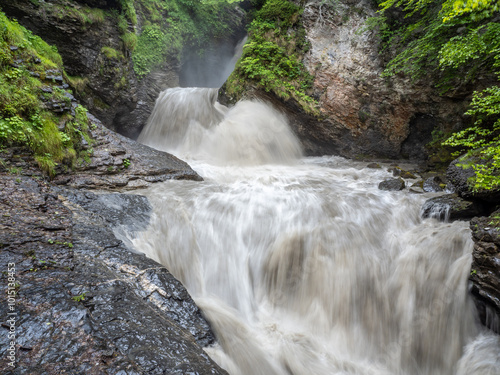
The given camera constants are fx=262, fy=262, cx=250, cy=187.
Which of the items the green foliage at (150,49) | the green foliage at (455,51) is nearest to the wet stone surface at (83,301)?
the green foliage at (455,51)

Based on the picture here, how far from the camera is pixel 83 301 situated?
204 cm

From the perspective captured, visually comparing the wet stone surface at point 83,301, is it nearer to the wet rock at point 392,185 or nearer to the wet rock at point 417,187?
the wet rock at point 392,185

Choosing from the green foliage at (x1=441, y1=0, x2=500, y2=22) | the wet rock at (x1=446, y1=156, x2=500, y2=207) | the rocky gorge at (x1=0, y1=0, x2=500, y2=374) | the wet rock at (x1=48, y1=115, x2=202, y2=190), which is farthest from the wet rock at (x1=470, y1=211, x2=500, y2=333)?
the wet rock at (x1=48, y1=115, x2=202, y2=190)

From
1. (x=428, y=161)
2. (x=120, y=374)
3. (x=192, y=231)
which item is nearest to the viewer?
(x=120, y=374)

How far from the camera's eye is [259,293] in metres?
4.11

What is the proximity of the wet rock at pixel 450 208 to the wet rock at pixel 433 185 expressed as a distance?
1.09 metres

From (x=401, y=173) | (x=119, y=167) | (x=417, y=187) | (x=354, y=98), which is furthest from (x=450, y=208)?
(x=119, y=167)

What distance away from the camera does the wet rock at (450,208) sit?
4258 mm

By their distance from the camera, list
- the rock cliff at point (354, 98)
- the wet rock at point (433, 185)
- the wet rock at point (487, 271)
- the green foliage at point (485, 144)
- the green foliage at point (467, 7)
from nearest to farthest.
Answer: the green foliage at point (467, 7)
the wet rock at point (487, 271)
the green foliage at point (485, 144)
the wet rock at point (433, 185)
the rock cliff at point (354, 98)

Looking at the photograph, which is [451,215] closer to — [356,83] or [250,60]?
[356,83]

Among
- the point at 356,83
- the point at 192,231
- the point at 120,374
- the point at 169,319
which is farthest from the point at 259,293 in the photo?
the point at 356,83

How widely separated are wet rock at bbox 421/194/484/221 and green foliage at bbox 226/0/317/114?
16.9 feet

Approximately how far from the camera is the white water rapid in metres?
3.19

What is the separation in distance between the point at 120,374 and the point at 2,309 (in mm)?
966
